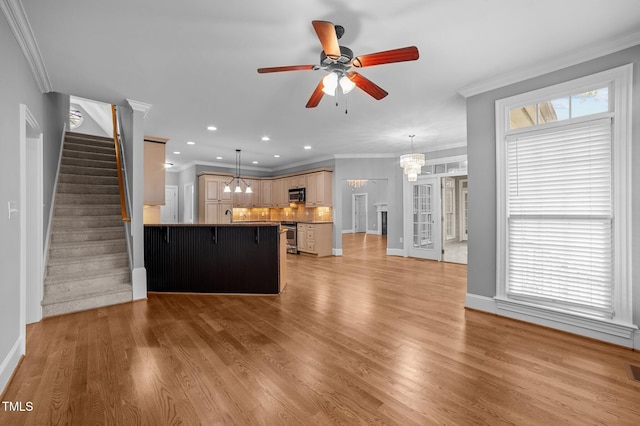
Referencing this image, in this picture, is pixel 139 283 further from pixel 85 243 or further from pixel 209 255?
pixel 85 243

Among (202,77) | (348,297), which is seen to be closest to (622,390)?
(348,297)

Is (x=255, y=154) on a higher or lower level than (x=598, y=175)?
higher

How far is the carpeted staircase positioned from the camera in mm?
3592

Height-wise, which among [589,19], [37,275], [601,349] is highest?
[589,19]

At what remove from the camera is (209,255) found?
14.2 ft

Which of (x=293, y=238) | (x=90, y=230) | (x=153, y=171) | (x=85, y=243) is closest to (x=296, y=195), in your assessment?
(x=293, y=238)

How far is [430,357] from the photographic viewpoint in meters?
2.40

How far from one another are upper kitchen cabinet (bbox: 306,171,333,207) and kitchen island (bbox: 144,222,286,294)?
3.77 m

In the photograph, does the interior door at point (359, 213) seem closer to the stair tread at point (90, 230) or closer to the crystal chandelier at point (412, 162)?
the crystal chandelier at point (412, 162)

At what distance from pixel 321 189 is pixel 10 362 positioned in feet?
21.4

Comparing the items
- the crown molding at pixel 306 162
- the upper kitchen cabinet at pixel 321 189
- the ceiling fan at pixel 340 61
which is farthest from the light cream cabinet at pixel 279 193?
the ceiling fan at pixel 340 61

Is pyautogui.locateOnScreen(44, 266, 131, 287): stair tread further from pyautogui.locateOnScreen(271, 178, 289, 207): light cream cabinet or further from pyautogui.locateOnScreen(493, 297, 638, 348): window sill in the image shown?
pyautogui.locateOnScreen(271, 178, 289, 207): light cream cabinet

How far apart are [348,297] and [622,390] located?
8.82 feet

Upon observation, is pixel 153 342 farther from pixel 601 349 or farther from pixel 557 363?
pixel 601 349
